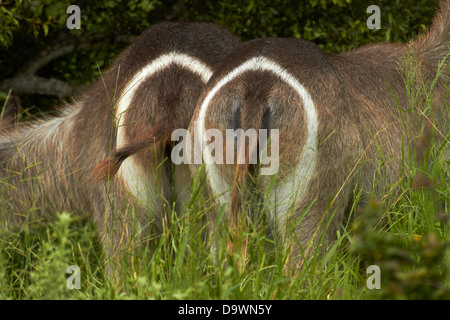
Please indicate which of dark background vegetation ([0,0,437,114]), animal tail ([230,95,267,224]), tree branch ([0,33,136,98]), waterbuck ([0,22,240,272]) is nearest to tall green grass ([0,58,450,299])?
animal tail ([230,95,267,224])

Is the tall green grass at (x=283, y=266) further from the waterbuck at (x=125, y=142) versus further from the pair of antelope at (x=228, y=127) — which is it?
the waterbuck at (x=125, y=142)

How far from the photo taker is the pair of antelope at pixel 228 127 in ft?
9.25

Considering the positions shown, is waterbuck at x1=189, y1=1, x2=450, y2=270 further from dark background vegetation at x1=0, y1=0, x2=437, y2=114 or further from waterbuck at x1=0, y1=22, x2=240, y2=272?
dark background vegetation at x1=0, y1=0, x2=437, y2=114

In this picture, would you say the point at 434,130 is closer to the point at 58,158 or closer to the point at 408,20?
the point at 58,158

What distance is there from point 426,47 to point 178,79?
1.59 meters

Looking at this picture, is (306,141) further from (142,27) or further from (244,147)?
(142,27)

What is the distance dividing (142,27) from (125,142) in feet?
8.97

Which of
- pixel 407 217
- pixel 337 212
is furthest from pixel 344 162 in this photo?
pixel 407 217

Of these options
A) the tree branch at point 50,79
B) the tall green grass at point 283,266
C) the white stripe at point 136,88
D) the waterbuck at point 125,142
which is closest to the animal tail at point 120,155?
the waterbuck at point 125,142

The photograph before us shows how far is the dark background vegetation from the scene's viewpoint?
5.52 m

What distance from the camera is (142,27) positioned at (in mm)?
5727

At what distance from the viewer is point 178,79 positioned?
129 inches

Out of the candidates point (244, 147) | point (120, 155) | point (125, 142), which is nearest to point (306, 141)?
point (244, 147)

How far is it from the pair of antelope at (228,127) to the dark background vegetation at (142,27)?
5.15 feet
